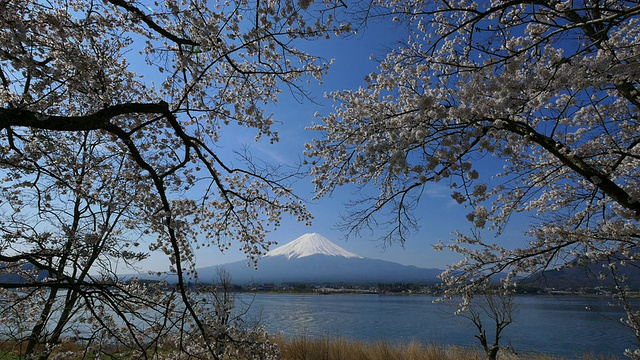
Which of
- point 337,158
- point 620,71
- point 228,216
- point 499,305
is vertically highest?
point 337,158

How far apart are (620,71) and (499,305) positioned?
16.2 feet

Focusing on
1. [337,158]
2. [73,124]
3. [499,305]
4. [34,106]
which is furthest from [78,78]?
[499,305]

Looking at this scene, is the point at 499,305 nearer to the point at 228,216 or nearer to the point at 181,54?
the point at 228,216

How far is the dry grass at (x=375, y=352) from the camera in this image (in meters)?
7.14

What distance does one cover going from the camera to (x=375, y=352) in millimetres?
7773

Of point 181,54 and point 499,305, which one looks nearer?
point 181,54

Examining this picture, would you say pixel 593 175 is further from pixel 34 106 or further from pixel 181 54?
pixel 34 106

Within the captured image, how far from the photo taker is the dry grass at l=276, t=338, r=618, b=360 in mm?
7141

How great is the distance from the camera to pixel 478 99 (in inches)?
91.0

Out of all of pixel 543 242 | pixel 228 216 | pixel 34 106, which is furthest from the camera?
pixel 228 216

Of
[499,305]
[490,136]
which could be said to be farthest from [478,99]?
[499,305]

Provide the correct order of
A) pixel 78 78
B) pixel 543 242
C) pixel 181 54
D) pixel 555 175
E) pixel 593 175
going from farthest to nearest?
pixel 555 175, pixel 543 242, pixel 593 175, pixel 181 54, pixel 78 78

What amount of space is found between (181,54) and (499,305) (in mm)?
6188

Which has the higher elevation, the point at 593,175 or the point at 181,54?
the point at 181,54
